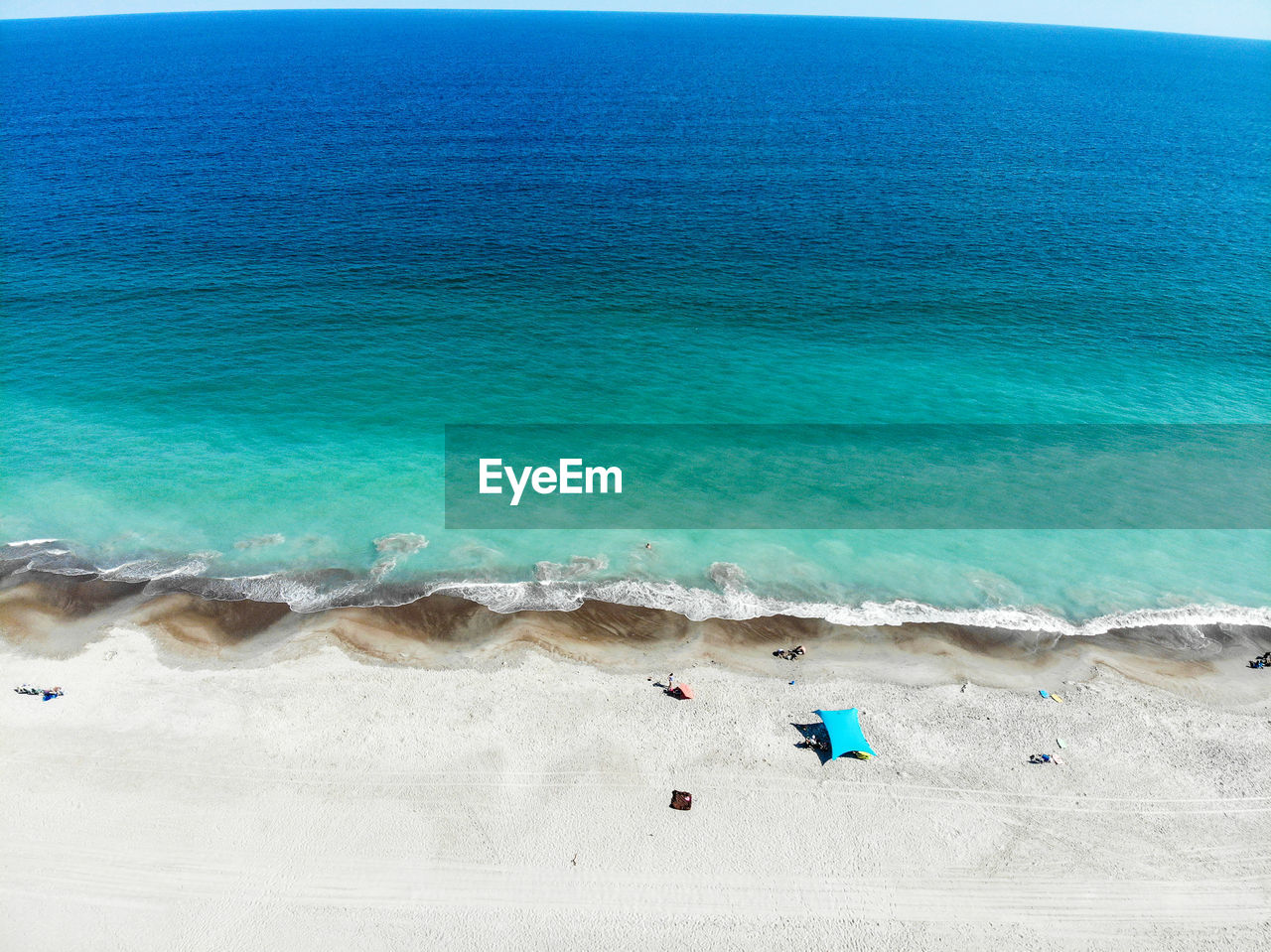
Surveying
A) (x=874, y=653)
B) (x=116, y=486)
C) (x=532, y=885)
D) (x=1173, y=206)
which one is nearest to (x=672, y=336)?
(x=874, y=653)

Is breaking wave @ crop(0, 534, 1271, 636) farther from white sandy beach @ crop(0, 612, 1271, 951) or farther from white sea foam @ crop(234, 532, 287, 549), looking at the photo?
white sandy beach @ crop(0, 612, 1271, 951)

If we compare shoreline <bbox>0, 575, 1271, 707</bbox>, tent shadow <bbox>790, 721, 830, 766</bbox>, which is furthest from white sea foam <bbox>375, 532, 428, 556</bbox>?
tent shadow <bbox>790, 721, 830, 766</bbox>

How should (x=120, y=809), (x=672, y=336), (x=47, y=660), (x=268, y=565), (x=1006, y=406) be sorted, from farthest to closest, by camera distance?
(x=672, y=336), (x=1006, y=406), (x=268, y=565), (x=47, y=660), (x=120, y=809)

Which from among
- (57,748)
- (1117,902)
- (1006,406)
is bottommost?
(1117,902)

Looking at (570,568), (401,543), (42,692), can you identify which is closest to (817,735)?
(570,568)

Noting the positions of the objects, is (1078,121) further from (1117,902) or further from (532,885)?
(532,885)

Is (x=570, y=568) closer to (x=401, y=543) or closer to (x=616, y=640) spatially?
(x=616, y=640)
